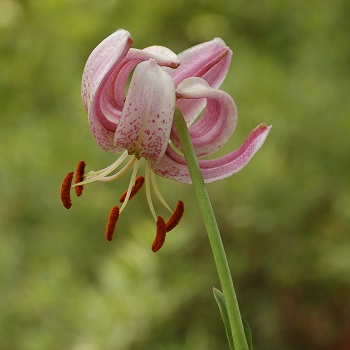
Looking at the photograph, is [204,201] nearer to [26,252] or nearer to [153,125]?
[153,125]

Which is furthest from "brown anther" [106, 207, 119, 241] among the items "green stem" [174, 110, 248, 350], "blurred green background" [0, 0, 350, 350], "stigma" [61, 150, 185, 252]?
"blurred green background" [0, 0, 350, 350]

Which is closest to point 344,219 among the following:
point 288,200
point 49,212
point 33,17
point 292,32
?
point 288,200

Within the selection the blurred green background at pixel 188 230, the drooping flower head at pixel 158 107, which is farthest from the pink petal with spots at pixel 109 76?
the blurred green background at pixel 188 230

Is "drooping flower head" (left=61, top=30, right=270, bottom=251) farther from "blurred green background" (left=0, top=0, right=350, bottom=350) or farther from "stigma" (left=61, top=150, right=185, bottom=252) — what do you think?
"blurred green background" (left=0, top=0, right=350, bottom=350)

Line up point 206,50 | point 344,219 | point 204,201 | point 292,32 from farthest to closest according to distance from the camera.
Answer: point 292,32 → point 344,219 → point 206,50 → point 204,201

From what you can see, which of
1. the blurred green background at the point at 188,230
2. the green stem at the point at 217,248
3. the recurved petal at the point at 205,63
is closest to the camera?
the green stem at the point at 217,248

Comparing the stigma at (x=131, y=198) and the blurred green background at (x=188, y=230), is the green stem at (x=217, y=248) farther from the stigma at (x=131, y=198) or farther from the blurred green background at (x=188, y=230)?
the blurred green background at (x=188, y=230)
